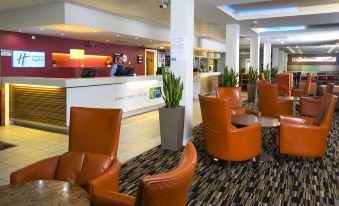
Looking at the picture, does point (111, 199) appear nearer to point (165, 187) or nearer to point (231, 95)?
point (165, 187)

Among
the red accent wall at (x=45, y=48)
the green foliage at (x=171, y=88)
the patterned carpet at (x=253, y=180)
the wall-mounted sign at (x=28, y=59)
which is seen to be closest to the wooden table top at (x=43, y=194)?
the patterned carpet at (x=253, y=180)

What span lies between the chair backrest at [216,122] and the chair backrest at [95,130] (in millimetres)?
1646

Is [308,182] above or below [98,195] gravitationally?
below

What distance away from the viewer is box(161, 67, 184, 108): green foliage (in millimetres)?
4855

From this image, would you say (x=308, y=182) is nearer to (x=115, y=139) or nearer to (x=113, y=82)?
(x=115, y=139)

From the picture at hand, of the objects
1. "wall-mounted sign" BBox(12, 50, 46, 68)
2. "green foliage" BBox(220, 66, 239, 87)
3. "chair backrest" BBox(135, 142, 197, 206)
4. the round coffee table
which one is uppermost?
"wall-mounted sign" BBox(12, 50, 46, 68)

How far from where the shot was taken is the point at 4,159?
14.8ft

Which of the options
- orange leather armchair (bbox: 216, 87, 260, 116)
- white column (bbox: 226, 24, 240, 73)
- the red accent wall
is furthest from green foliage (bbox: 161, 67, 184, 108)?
the red accent wall

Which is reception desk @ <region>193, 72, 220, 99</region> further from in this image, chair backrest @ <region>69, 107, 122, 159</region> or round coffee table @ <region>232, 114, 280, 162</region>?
chair backrest @ <region>69, 107, 122, 159</region>

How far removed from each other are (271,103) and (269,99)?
10cm

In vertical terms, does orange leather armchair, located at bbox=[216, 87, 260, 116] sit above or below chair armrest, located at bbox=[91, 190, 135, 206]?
above

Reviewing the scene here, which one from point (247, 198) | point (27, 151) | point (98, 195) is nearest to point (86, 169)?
point (98, 195)

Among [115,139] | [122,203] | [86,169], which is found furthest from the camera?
[115,139]

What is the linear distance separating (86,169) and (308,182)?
9.23 feet
